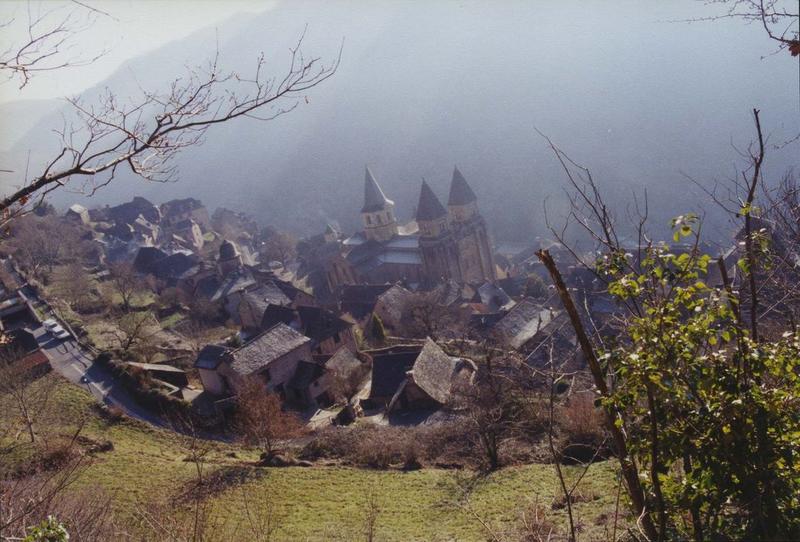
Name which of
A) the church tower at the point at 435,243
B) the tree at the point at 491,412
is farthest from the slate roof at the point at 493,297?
the tree at the point at 491,412

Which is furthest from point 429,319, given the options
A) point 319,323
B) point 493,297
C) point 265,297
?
point 265,297

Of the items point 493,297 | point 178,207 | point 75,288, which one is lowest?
point 493,297

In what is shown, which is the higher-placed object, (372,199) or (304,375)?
(372,199)

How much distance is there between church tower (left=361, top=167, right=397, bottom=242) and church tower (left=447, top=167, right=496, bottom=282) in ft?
22.4

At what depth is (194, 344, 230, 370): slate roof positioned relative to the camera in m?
23.8

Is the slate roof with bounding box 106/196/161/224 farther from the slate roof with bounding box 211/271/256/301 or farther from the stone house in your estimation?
the stone house

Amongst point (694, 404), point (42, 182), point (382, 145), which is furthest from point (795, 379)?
point (382, 145)

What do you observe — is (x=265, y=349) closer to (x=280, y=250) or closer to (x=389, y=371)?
(x=389, y=371)

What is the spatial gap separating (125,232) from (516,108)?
10967cm

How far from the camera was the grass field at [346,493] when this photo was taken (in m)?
12.2

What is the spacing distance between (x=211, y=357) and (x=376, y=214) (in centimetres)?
3141

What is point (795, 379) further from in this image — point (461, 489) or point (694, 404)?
point (461, 489)

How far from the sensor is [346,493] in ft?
50.5

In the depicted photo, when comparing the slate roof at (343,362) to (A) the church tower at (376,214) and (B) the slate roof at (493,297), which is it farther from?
(A) the church tower at (376,214)
